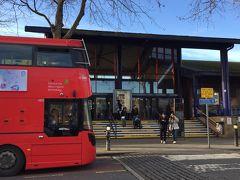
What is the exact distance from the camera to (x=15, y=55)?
541 inches

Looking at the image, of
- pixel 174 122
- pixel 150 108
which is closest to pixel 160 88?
pixel 150 108

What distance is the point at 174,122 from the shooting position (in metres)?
24.6

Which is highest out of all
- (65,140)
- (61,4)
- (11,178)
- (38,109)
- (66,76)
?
(61,4)

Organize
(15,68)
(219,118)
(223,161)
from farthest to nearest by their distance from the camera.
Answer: (219,118) < (223,161) < (15,68)

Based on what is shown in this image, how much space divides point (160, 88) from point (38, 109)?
79.3ft

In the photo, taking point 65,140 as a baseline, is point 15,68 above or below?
above

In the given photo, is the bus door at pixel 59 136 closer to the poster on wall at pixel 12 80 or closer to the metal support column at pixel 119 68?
the poster on wall at pixel 12 80

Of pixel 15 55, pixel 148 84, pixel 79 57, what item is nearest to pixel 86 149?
pixel 79 57

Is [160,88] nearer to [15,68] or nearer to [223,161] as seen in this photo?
[223,161]

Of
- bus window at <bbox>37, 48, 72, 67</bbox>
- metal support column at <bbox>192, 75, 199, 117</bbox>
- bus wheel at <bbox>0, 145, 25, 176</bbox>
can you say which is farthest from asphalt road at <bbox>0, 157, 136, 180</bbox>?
metal support column at <bbox>192, 75, 199, 117</bbox>

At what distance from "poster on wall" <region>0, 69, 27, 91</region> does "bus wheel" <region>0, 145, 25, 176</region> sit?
1780 millimetres

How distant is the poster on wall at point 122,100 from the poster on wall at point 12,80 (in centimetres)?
2061

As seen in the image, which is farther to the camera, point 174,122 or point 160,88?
point 160,88

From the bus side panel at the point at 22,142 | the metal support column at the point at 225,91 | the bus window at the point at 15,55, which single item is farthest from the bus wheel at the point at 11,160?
the metal support column at the point at 225,91
